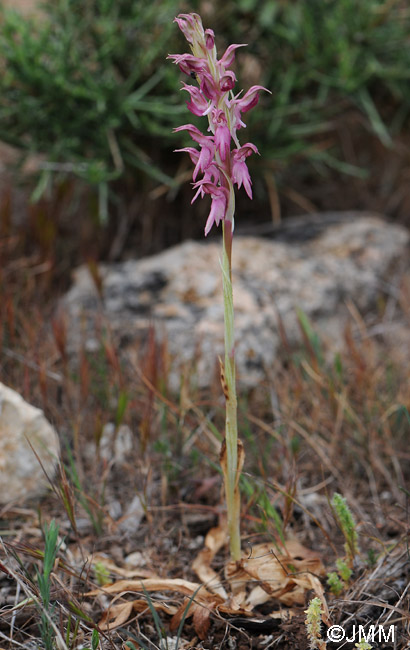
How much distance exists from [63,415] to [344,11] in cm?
219

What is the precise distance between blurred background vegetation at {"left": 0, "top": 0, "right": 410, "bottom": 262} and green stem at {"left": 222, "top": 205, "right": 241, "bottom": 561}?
1493mm

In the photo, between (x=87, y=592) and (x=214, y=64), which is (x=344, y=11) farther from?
(x=87, y=592)

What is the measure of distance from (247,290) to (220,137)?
1.40 m

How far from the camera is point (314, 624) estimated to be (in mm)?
1056

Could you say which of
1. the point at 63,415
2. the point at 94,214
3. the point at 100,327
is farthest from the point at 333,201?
the point at 63,415

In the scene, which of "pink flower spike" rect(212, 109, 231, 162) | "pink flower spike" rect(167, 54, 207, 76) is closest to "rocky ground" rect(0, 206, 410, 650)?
"pink flower spike" rect(212, 109, 231, 162)

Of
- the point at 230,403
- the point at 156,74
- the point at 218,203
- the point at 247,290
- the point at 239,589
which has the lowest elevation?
the point at 239,589

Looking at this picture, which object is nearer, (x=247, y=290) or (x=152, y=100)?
(x=247, y=290)

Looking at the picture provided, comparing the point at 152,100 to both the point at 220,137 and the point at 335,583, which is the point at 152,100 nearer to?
the point at 220,137

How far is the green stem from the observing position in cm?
109

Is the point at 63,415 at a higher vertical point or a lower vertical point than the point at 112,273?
lower

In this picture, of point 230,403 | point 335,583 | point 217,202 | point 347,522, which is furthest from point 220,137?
point 335,583

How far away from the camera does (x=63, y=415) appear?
184 cm

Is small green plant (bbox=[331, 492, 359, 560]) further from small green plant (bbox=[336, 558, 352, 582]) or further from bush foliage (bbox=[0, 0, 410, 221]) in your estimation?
bush foliage (bbox=[0, 0, 410, 221])
